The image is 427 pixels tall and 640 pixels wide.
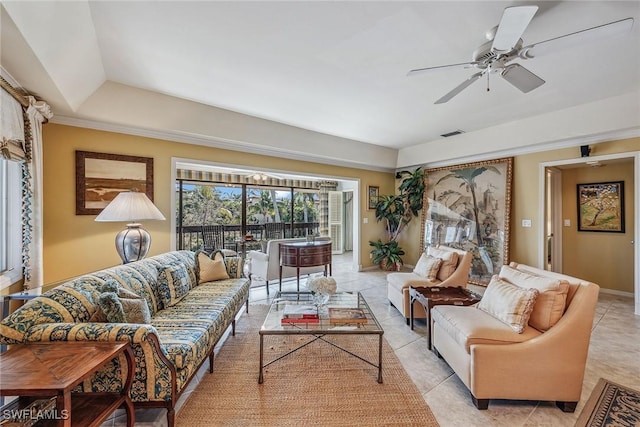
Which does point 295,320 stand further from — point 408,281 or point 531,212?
point 531,212

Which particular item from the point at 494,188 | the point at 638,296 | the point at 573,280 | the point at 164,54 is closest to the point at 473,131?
the point at 494,188

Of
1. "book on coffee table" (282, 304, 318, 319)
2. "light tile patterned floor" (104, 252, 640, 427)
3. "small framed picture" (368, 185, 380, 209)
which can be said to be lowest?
"light tile patterned floor" (104, 252, 640, 427)

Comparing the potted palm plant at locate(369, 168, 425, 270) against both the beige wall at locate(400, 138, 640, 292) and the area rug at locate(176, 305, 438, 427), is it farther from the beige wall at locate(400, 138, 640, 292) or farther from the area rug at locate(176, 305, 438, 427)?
the area rug at locate(176, 305, 438, 427)

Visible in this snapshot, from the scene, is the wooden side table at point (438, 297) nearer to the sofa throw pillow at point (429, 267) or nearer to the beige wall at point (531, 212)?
the sofa throw pillow at point (429, 267)

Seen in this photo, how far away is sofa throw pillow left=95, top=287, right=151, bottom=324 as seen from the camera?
1660 millimetres

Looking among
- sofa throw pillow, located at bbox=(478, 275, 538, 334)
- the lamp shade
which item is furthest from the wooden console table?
sofa throw pillow, located at bbox=(478, 275, 538, 334)

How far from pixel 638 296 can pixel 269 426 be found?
15.8ft

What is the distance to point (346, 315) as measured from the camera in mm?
2303

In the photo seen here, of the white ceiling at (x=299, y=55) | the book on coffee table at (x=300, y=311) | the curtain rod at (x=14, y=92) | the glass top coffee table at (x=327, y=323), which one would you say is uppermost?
the white ceiling at (x=299, y=55)

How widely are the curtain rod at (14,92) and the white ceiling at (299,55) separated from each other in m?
0.12

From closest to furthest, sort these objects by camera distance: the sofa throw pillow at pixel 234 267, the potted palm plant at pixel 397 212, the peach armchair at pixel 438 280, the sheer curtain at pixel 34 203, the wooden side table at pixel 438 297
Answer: the sheer curtain at pixel 34 203, the wooden side table at pixel 438 297, the peach armchair at pixel 438 280, the sofa throw pillow at pixel 234 267, the potted palm plant at pixel 397 212

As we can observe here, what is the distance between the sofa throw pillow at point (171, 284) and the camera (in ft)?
8.08

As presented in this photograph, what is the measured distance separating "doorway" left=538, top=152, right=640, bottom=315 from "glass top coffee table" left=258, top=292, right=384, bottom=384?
3.66m

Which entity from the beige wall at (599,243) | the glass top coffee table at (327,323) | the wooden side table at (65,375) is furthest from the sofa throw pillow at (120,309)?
the beige wall at (599,243)
